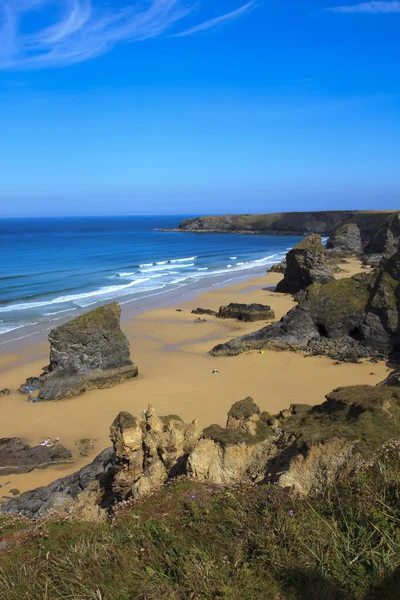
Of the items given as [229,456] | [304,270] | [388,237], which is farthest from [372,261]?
[229,456]

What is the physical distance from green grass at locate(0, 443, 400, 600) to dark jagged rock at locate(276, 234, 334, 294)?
125 ft

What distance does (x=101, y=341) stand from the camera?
2181 cm

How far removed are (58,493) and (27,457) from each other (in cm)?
345

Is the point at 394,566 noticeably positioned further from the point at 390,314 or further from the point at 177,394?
the point at 390,314

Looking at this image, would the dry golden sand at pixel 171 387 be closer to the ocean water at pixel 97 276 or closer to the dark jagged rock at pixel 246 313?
the dark jagged rock at pixel 246 313

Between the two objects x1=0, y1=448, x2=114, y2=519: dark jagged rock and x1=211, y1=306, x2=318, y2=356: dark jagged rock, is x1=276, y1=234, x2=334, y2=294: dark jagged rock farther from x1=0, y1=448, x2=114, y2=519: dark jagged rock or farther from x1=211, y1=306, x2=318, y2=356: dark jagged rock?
x1=0, y1=448, x2=114, y2=519: dark jagged rock

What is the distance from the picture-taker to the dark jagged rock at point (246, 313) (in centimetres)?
3381

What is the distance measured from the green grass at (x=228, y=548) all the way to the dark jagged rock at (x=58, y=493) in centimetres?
432

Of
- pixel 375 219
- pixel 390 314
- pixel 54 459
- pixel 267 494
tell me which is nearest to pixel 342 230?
pixel 375 219

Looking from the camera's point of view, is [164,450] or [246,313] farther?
[246,313]

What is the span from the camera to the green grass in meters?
5.20

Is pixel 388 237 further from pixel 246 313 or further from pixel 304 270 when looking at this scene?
pixel 246 313

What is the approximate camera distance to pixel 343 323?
25.3 metres

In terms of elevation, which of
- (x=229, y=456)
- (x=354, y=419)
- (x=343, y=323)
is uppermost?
(x=354, y=419)
